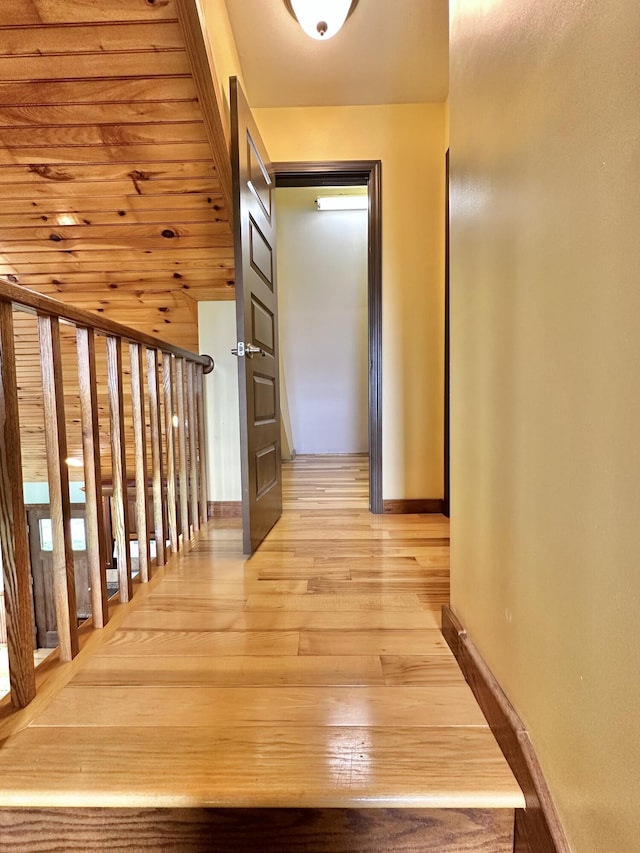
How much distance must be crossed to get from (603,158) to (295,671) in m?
1.10

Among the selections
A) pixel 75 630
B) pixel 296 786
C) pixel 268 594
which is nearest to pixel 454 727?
pixel 296 786

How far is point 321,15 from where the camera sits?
176 centimetres

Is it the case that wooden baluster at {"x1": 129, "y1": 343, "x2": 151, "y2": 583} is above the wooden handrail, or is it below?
below

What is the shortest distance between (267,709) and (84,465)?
81 centimetres

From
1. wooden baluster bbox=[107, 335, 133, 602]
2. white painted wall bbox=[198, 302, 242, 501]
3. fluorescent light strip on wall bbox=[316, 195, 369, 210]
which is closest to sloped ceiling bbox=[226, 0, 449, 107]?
white painted wall bbox=[198, 302, 242, 501]

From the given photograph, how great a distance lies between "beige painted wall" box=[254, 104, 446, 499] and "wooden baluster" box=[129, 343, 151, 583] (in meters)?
1.36

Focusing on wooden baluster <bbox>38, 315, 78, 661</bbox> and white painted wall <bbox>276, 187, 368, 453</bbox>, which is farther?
white painted wall <bbox>276, 187, 368, 453</bbox>

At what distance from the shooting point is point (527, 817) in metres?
0.68

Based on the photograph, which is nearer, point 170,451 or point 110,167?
point 170,451

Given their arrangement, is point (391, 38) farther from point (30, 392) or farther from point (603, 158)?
point (30, 392)

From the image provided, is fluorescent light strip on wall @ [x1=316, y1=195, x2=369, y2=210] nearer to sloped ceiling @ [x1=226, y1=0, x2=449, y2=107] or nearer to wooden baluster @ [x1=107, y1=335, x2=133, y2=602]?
sloped ceiling @ [x1=226, y1=0, x2=449, y2=107]

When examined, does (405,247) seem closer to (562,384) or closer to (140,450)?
(140,450)

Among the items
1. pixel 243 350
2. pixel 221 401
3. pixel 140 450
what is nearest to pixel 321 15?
pixel 243 350

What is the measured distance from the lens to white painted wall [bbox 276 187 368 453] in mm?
4785
